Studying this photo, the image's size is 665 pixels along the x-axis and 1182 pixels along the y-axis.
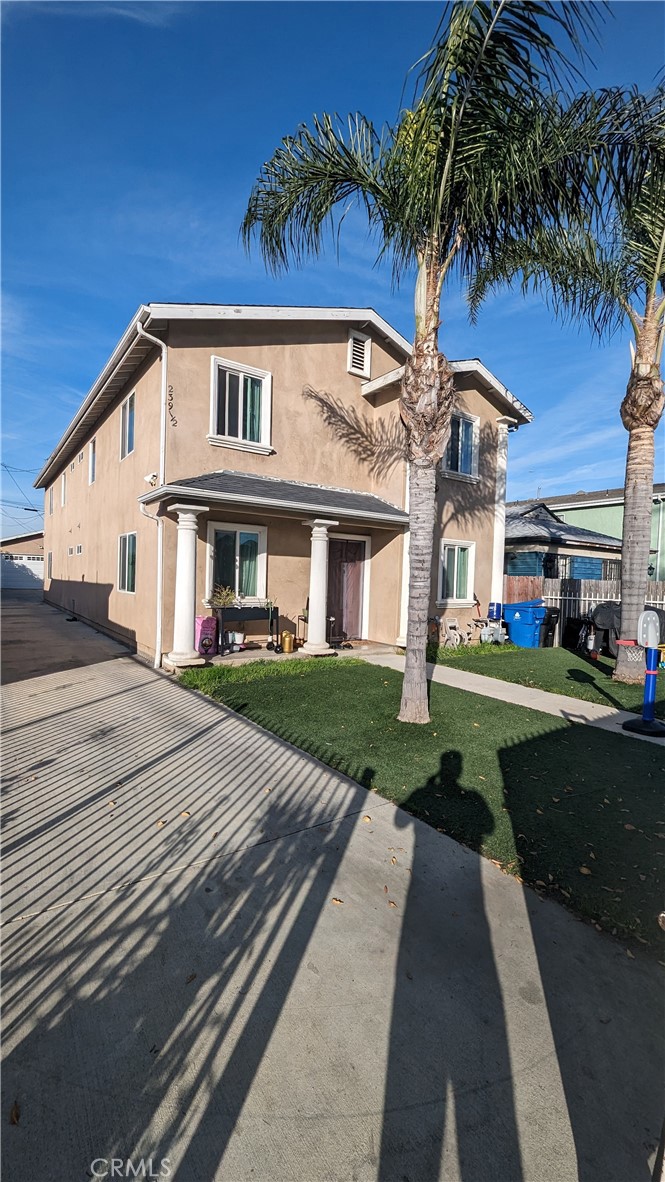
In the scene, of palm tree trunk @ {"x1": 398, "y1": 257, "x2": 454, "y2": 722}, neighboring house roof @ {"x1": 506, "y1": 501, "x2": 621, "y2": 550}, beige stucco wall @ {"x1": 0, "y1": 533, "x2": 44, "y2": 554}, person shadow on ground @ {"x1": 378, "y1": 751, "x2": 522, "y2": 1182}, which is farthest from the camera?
beige stucco wall @ {"x1": 0, "y1": 533, "x2": 44, "y2": 554}

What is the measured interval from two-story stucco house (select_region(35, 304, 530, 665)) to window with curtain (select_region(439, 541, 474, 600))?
0.13 ft

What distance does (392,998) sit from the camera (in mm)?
2432

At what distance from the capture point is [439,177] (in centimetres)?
582

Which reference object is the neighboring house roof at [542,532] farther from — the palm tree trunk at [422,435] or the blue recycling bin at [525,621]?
the palm tree trunk at [422,435]

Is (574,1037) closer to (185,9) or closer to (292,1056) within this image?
(292,1056)

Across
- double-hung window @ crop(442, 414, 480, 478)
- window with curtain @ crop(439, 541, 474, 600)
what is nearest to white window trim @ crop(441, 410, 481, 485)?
double-hung window @ crop(442, 414, 480, 478)

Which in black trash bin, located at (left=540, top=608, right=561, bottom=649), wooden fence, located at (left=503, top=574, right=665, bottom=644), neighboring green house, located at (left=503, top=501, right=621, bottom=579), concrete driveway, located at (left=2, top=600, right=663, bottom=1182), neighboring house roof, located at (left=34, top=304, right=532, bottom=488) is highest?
neighboring house roof, located at (left=34, top=304, right=532, bottom=488)

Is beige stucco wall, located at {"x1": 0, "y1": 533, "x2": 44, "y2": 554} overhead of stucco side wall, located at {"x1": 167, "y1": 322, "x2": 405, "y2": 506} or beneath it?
beneath

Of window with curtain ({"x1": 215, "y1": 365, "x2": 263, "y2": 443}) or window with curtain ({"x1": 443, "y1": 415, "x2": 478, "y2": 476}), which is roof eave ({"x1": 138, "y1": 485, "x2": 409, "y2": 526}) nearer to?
window with curtain ({"x1": 215, "y1": 365, "x2": 263, "y2": 443})

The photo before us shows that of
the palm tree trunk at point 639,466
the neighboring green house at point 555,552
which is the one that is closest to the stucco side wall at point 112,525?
the palm tree trunk at point 639,466

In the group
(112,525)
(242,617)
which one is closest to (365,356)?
(242,617)

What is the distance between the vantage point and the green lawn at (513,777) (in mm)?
3463

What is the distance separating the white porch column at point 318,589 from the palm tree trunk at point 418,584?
4238 millimetres

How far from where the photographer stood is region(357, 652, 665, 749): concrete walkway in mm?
7111
